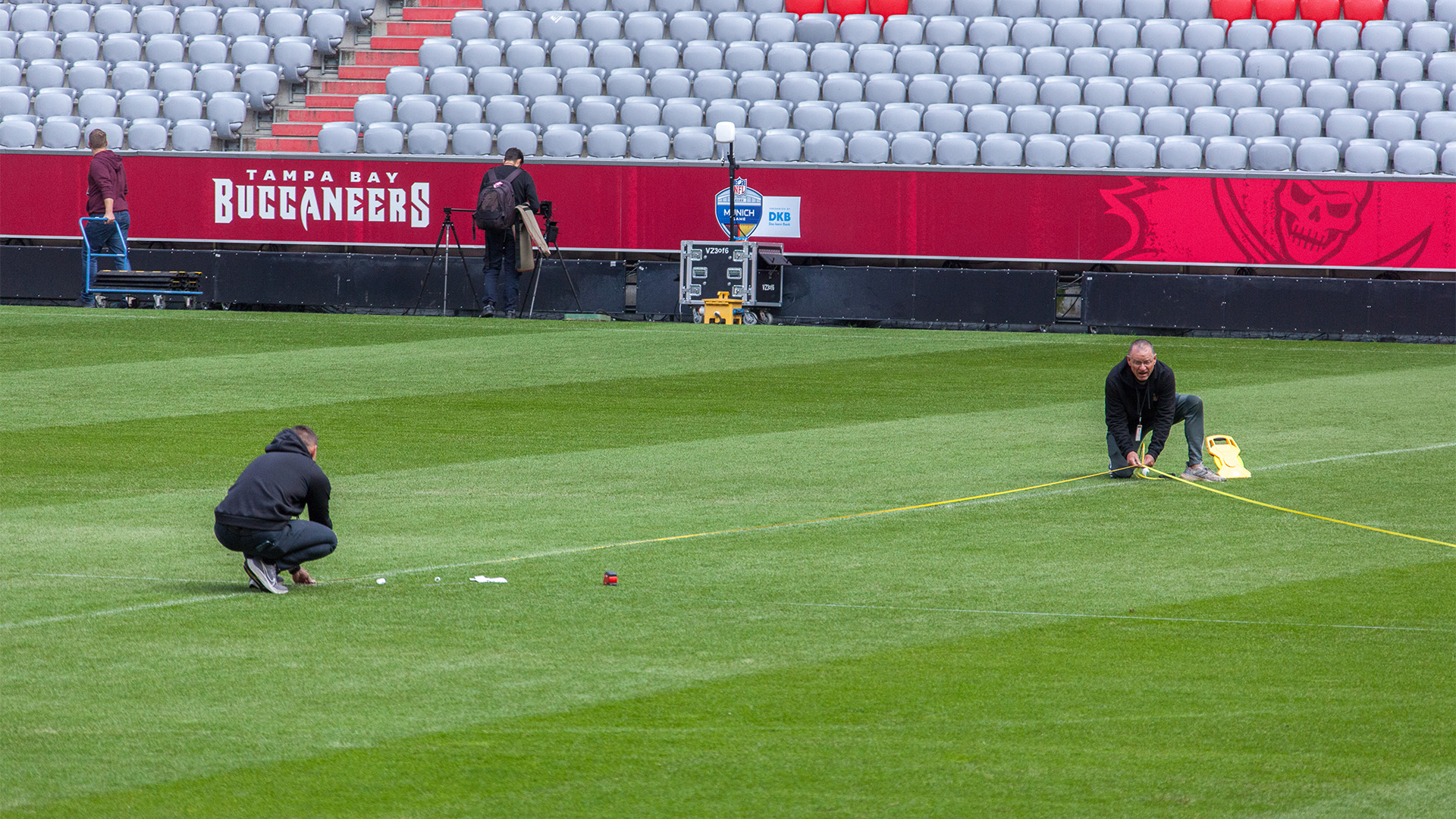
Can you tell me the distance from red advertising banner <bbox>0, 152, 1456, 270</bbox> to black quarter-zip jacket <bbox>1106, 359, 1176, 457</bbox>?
13713 millimetres

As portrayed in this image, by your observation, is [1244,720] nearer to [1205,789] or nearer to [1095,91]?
[1205,789]

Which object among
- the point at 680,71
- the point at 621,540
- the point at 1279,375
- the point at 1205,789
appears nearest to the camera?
the point at 1205,789

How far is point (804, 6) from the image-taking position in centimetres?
3192

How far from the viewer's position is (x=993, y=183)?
26953 millimetres

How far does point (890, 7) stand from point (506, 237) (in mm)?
9611

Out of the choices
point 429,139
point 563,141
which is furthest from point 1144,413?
point 429,139

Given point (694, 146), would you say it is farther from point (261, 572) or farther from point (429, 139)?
point (261, 572)

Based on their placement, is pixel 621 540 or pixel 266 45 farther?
pixel 266 45

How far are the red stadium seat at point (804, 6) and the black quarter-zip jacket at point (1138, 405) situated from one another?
64.6ft

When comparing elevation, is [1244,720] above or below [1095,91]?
below

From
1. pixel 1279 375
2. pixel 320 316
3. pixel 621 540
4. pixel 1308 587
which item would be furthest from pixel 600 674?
pixel 320 316

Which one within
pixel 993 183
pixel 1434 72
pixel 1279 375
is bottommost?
pixel 1279 375

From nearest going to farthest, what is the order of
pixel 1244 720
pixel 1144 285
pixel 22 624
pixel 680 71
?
pixel 1244 720
pixel 22 624
pixel 1144 285
pixel 680 71

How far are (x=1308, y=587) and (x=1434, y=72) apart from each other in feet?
71.4
